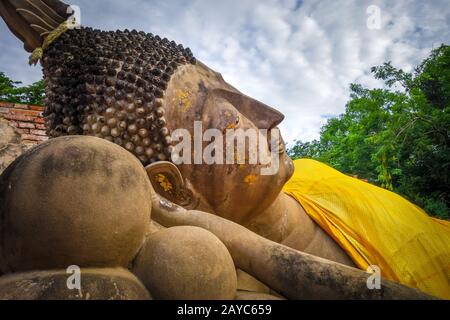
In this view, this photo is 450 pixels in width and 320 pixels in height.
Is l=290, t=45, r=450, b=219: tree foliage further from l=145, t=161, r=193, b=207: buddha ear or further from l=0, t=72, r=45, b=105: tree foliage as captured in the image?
l=0, t=72, r=45, b=105: tree foliage

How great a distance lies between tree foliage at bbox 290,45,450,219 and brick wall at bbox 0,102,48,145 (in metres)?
5.33

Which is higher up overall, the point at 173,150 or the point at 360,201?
the point at 173,150

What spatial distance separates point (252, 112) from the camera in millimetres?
1671

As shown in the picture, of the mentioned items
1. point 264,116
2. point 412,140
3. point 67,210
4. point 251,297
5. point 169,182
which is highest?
point 412,140

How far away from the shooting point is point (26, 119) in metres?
6.12

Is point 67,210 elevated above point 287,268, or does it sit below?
above

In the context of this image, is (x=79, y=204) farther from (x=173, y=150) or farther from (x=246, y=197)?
(x=246, y=197)

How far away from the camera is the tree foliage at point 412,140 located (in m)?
4.04

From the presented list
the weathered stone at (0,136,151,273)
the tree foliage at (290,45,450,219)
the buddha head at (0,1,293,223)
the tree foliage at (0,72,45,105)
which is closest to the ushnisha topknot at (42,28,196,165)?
the buddha head at (0,1,293,223)

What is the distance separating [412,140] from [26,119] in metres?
5.99

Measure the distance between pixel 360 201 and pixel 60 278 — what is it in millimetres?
1889

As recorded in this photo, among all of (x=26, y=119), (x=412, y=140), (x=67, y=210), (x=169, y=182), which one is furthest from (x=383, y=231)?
(x=26, y=119)

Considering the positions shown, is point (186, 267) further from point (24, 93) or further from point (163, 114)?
point (24, 93)
